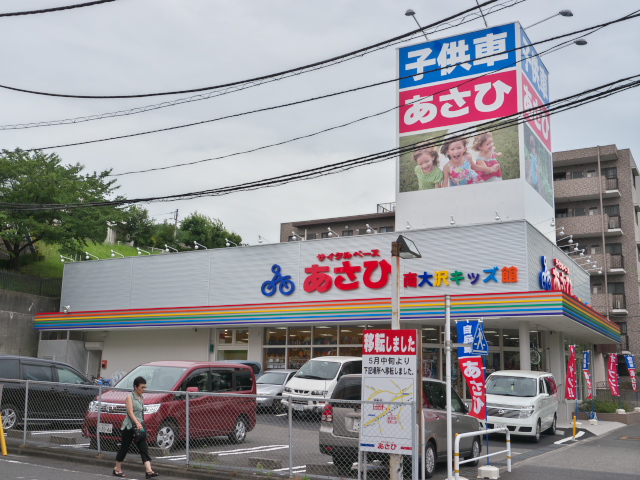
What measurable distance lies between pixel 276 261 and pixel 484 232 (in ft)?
28.5

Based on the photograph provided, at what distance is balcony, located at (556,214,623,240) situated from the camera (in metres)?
49.3

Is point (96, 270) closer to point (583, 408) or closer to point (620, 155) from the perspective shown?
point (583, 408)

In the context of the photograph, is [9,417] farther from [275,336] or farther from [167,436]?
[275,336]

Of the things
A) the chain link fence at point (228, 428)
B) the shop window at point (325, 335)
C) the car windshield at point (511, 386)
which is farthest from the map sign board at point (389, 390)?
the shop window at point (325, 335)

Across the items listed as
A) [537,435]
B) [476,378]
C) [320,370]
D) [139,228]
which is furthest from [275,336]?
[139,228]

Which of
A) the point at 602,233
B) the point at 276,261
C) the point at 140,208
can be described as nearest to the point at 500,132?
the point at 276,261

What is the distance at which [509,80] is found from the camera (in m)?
27.2

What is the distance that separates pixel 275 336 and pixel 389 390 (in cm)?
1870

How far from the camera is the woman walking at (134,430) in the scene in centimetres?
1019

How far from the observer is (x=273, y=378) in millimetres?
22547

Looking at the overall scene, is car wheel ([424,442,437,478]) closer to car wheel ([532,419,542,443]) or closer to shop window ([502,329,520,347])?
car wheel ([532,419,542,443])

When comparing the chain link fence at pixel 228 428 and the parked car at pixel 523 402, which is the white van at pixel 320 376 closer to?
the parked car at pixel 523 402

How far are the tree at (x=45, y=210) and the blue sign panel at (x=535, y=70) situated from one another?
2193 cm

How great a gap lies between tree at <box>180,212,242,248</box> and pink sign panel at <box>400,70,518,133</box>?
3855 cm
